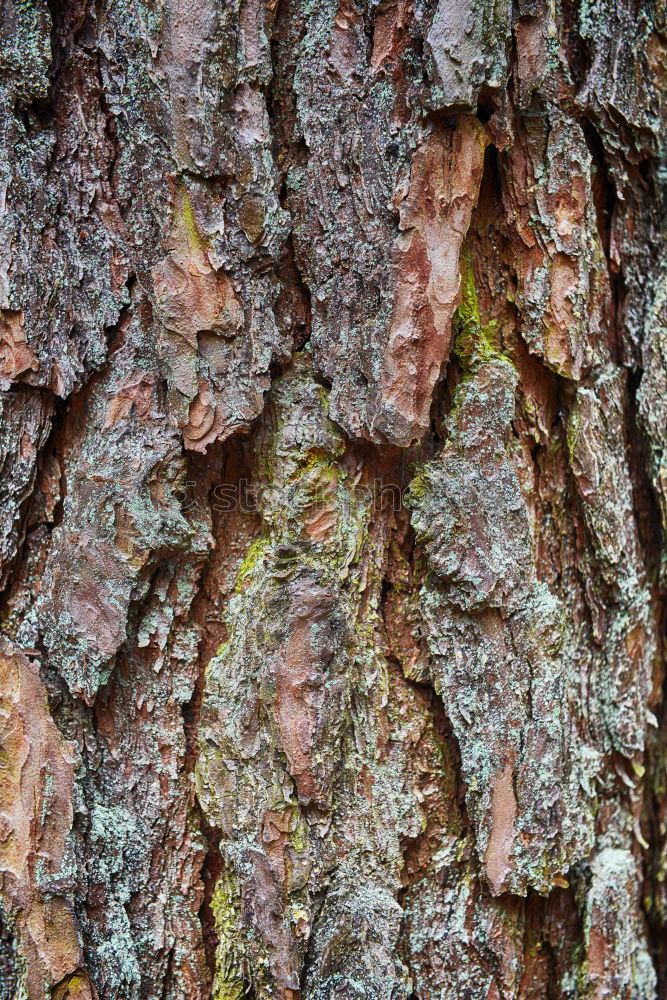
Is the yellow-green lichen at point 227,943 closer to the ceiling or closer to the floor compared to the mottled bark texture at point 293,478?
closer to the floor

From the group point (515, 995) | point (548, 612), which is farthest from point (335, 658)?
point (515, 995)

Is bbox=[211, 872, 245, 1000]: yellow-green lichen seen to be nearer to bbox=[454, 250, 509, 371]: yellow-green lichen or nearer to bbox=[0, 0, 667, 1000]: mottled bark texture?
bbox=[0, 0, 667, 1000]: mottled bark texture

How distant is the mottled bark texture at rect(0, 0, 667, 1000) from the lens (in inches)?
35.6

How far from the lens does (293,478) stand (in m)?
0.95

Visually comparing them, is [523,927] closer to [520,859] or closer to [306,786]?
[520,859]

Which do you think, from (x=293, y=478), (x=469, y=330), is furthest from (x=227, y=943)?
(x=469, y=330)

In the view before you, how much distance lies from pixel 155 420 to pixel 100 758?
43 cm

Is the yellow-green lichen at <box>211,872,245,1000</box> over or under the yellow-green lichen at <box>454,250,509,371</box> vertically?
under

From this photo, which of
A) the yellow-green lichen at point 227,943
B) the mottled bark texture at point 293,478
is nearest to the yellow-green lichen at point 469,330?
the mottled bark texture at point 293,478

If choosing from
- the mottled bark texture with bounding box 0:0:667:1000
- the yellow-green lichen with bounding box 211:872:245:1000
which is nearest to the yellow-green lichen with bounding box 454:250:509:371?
the mottled bark texture with bounding box 0:0:667:1000

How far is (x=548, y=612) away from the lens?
98cm

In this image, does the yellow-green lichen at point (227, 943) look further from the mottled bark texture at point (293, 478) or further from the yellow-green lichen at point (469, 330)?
the yellow-green lichen at point (469, 330)

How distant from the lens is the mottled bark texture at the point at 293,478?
904mm

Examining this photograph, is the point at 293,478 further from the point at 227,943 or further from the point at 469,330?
the point at 227,943
